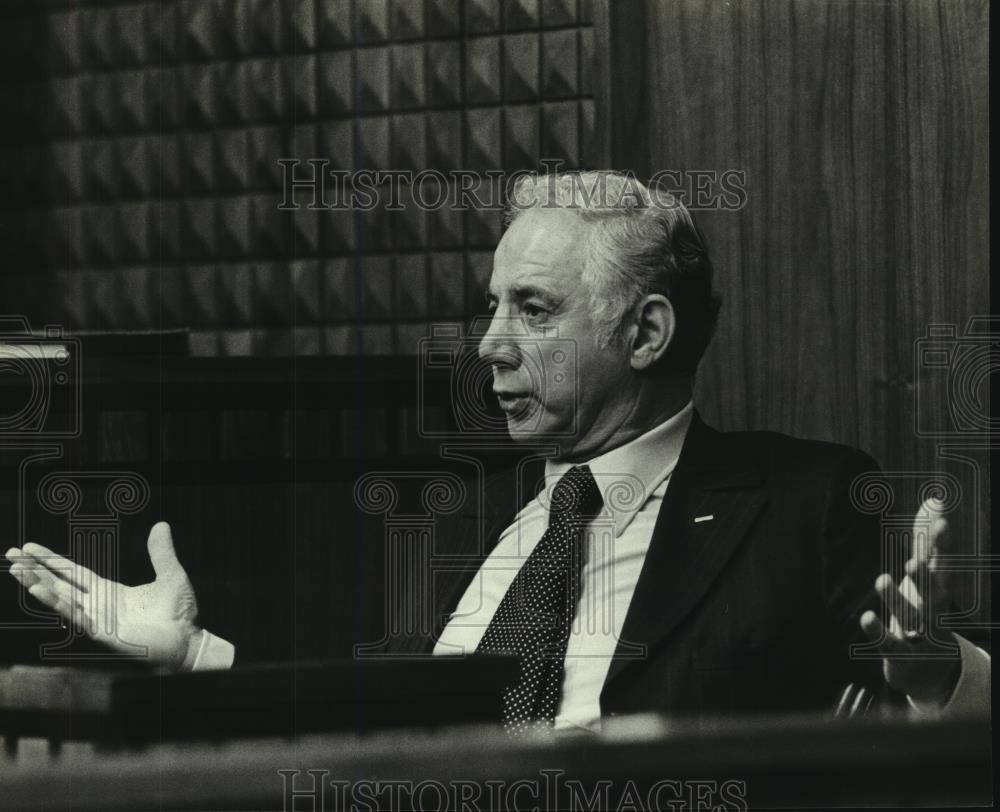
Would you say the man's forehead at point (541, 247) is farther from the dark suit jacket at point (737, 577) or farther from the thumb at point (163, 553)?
the thumb at point (163, 553)

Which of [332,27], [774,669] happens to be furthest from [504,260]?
[774,669]

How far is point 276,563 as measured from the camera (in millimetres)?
6430

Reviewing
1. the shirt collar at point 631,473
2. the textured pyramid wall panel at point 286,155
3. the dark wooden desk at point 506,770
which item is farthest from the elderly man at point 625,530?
the textured pyramid wall panel at point 286,155

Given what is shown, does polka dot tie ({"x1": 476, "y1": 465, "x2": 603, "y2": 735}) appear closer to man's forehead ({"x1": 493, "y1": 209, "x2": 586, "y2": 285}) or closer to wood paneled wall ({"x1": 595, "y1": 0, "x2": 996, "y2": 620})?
wood paneled wall ({"x1": 595, "y1": 0, "x2": 996, "y2": 620})

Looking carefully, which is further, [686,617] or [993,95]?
[993,95]

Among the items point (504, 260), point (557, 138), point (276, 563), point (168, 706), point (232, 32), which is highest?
point (232, 32)

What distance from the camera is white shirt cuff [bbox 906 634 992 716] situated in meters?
6.64

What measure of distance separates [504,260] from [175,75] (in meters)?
1.47

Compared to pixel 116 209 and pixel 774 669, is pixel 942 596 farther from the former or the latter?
pixel 116 209

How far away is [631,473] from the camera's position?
638 centimetres

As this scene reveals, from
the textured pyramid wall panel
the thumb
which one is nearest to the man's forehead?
the textured pyramid wall panel

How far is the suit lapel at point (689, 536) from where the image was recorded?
6309 millimetres

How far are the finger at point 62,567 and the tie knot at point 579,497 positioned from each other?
1804 millimetres

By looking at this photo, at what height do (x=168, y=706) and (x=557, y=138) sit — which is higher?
(x=557, y=138)
